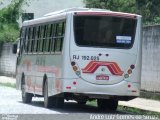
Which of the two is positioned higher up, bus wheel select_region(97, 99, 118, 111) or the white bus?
the white bus

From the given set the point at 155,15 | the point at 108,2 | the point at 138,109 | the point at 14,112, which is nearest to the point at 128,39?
the point at 138,109

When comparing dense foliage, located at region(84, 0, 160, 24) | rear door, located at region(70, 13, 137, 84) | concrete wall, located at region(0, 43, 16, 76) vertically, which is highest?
dense foliage, located at region(84, 0, 160, 24)

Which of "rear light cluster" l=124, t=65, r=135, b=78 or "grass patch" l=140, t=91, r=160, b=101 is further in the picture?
"grass patch" l=140, t=91, r=160, b=101

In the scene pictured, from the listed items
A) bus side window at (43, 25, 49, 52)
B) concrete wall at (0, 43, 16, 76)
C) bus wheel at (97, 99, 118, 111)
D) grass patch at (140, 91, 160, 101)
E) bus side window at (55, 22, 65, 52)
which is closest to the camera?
bus side window at (55, 22, 65, 52)

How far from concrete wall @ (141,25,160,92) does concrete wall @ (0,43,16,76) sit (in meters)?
22.2

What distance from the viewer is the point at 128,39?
2133cm

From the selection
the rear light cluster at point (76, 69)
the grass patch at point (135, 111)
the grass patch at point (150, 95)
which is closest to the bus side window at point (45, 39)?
the rear light cluster at point (76, 69)

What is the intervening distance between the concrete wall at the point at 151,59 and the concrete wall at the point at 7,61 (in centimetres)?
2221

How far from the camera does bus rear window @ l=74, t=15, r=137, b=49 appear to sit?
2106cm

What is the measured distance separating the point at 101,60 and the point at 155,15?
698 inches

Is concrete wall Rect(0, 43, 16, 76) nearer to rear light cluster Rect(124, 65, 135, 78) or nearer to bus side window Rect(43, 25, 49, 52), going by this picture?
bus side window Rect(43, 25, 49, 52)

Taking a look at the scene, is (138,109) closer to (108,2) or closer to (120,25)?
(120,25)

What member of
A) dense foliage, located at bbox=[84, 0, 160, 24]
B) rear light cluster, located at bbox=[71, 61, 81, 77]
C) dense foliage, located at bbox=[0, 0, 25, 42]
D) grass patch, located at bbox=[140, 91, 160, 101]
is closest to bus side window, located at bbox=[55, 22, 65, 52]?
rear light cluster, located at bbox=[71, 61, 81, 77]

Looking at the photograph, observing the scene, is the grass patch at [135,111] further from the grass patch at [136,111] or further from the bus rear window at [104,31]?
the bus rear window at [104,31]
